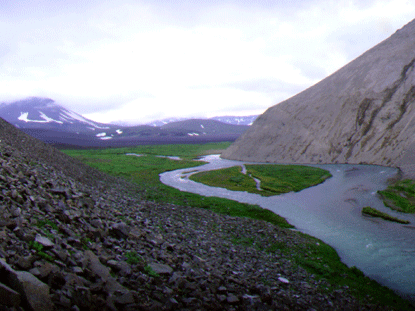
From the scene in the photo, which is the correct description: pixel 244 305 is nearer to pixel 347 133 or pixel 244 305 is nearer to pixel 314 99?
Result: pixel 347 133

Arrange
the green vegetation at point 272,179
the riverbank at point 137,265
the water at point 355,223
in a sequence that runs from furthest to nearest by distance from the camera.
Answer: the green vegetation at point 272,179
the water at point 355,223
the riverbank at point 137,265

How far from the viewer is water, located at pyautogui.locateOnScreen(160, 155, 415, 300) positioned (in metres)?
19.0

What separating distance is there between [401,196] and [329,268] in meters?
29.6

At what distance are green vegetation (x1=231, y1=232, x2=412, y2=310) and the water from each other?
969mm

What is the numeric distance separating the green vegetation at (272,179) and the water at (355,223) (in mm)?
2438

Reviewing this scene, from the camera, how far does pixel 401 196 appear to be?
1532 inches

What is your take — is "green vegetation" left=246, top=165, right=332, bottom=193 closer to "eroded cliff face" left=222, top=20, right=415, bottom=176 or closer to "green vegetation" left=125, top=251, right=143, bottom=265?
"eroded cliff face" left=222, top=20, right=415, bottom=176

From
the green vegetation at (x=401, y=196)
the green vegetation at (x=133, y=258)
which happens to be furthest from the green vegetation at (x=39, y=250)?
the green vegetation at (x=401, y=196)

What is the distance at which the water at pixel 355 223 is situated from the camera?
1898 centimetres

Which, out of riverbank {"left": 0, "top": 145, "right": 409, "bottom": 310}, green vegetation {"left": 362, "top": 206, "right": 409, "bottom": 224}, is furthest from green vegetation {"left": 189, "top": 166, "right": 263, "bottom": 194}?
riverbank {"left": 0, "top": 145, "right": 409, "bottom": 310}

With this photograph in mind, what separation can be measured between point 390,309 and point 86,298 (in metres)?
16.2

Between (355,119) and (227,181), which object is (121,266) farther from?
(355,119)

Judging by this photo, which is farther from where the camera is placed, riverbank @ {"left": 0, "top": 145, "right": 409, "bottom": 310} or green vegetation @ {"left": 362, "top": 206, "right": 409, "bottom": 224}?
green vegetation @ {"left": 362, "top": 206, "right": 409, "bottom": 224}

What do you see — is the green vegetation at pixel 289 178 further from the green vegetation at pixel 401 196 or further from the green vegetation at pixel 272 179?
the green vegetation at pixel 401 196
